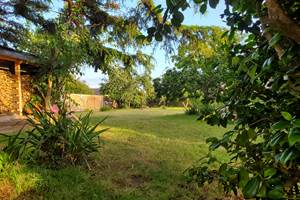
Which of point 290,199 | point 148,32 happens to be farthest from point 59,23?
point 290,199

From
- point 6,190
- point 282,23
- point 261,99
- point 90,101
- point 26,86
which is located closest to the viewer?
point 282,23

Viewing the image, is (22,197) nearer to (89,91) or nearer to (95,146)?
(95,146)

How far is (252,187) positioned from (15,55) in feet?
42.9

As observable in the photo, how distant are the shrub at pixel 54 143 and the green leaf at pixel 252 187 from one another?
3564mm

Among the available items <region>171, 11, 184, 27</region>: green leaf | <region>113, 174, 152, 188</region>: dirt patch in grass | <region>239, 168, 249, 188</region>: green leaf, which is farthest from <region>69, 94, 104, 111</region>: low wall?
<region>239, 168, 249, 188</region>: green leaf

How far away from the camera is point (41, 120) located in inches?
191

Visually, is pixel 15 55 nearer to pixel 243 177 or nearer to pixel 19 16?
pixel 19 16

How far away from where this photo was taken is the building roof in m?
12.5

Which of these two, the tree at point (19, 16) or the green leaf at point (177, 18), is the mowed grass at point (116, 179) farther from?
the tree at point (19, 16)

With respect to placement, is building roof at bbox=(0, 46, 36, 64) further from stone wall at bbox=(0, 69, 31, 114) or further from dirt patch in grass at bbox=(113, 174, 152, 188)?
dirt patch in grass at bbox=(113, 174, 152, 188)

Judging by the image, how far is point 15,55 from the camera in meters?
13.0

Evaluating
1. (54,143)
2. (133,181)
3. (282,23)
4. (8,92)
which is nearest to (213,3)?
(282,23)

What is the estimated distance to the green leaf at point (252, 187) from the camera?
1288 millimetres

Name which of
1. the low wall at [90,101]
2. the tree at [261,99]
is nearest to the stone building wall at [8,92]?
the low wall at [90,101]
